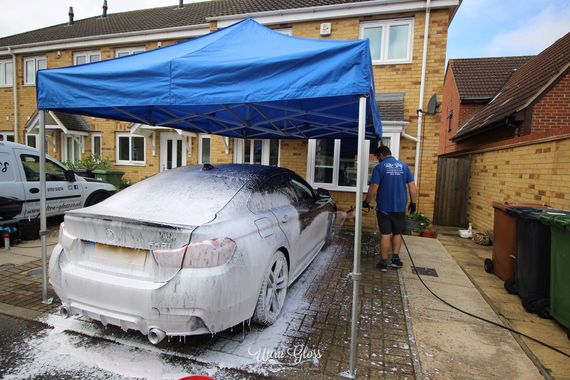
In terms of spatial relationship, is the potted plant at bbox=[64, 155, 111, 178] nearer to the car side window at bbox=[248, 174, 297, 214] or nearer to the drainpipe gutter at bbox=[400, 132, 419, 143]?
the car side window at bbox=[248, 174, 297, 214]

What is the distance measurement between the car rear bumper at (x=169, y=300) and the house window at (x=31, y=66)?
1439 centimetres

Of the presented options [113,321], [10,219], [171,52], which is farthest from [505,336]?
[10,219]

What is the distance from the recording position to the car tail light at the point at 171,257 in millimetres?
2166

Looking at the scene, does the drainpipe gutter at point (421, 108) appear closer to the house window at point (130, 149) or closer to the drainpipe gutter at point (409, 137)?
the drainpipe gutter at point (409, 137)

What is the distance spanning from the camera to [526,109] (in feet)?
23.9

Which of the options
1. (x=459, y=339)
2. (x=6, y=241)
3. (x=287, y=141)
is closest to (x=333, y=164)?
(x=287, y=141)

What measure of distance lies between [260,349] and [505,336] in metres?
2.34

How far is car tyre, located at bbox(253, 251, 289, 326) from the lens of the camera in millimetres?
2695

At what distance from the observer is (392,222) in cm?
471

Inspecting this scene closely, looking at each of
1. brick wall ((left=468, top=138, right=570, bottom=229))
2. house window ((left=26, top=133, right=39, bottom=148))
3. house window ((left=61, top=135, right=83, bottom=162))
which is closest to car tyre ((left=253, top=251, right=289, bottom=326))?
brick wall ((left=468, top=138, right=570, bottom=229))

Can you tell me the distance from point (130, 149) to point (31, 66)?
6.23 m

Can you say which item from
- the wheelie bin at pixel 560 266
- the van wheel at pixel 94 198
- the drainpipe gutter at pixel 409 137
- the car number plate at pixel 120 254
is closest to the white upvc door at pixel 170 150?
the van wheel at pixel 94 198

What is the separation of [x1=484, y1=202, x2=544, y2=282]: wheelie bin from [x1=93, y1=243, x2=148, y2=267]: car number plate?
4.37 m

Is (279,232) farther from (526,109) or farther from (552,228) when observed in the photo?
(526,109)
